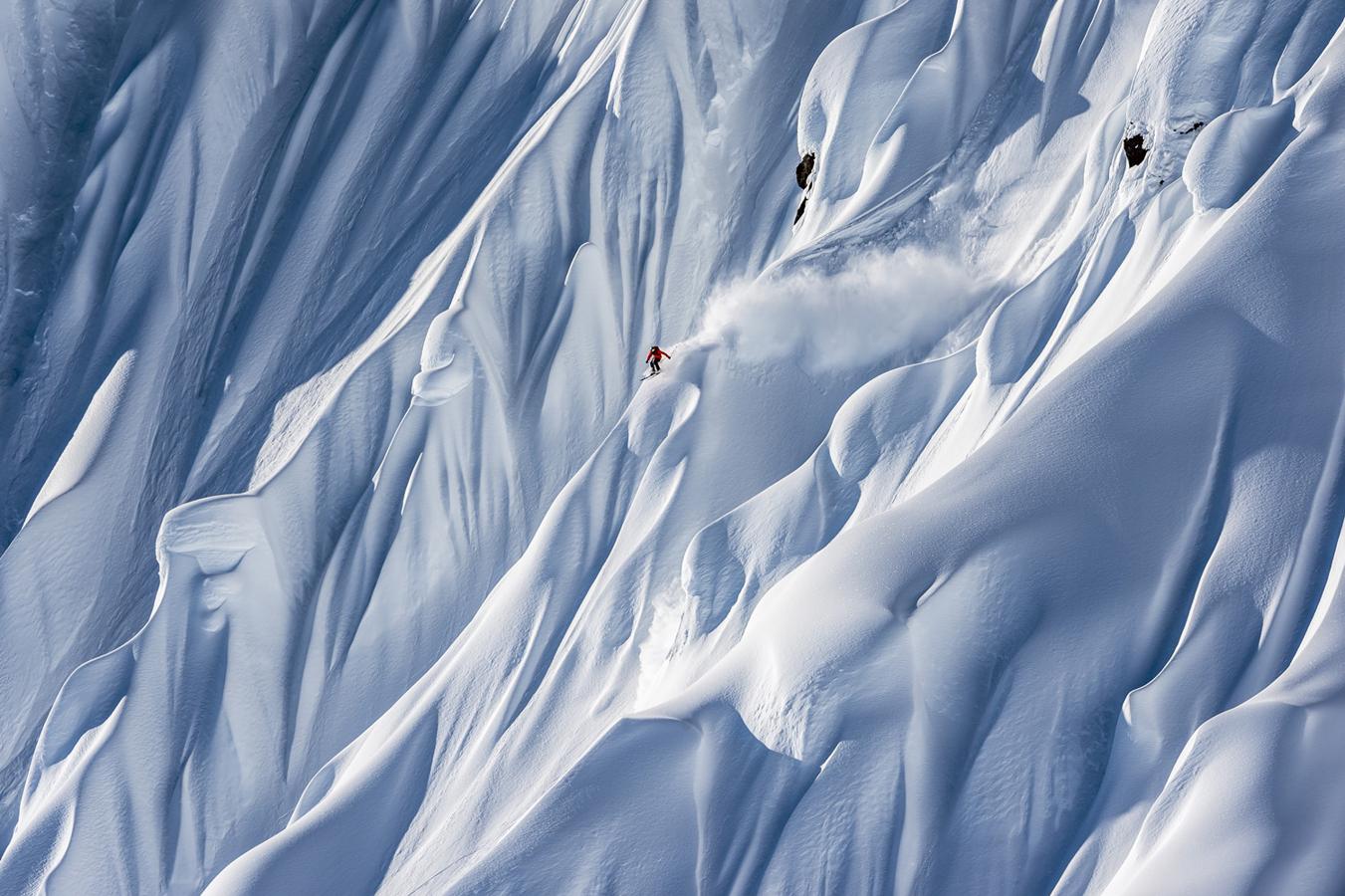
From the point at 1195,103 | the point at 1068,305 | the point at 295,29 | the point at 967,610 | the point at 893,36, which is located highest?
the point at 295,29

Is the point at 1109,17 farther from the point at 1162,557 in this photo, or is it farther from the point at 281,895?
the point at 281,895

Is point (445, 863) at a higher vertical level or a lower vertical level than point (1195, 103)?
lower

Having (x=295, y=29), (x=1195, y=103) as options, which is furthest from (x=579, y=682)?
(x=295, y=29)

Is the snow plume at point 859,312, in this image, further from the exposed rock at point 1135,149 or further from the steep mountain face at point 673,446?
the exposed rock at point 1135,149

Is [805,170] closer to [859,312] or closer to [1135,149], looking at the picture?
[859,312]

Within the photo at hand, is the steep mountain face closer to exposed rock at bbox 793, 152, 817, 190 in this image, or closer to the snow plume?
the snow plume

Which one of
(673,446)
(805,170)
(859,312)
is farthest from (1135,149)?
(673,446)
